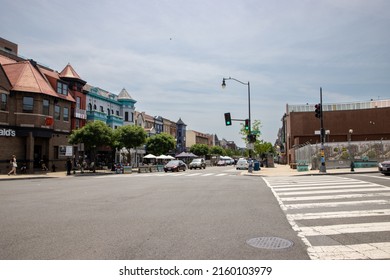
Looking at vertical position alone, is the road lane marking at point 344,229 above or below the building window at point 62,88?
below

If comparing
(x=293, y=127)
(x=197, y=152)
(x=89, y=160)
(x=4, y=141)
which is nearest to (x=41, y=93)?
(x=4, y=141)

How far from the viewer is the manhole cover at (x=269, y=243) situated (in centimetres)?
588

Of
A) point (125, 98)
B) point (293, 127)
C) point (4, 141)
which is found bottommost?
point (4, 141)

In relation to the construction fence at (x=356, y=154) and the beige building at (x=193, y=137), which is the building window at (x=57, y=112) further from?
the beige building at (x=193, y=137)

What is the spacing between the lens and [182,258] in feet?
17.0

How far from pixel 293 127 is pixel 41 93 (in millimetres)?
42395

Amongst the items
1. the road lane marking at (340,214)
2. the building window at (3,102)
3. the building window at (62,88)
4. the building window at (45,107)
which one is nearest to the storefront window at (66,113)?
the building window at (62,88)

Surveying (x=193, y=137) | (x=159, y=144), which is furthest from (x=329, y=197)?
(x=193, y=137)

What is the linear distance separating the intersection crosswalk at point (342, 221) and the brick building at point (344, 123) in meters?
42.1

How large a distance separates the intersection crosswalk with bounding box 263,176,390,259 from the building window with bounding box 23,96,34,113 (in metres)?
29.1

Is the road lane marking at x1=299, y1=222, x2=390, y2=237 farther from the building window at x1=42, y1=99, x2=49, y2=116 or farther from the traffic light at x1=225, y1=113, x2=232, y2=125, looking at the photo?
the building window at x1=42, y1=99, x2=49, y2=116

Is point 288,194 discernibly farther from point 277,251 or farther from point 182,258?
point 182,258

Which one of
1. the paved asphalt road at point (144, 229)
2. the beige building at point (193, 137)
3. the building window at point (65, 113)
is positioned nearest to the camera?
the paved asphalt road at point (144, 229)

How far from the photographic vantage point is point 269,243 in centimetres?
608
